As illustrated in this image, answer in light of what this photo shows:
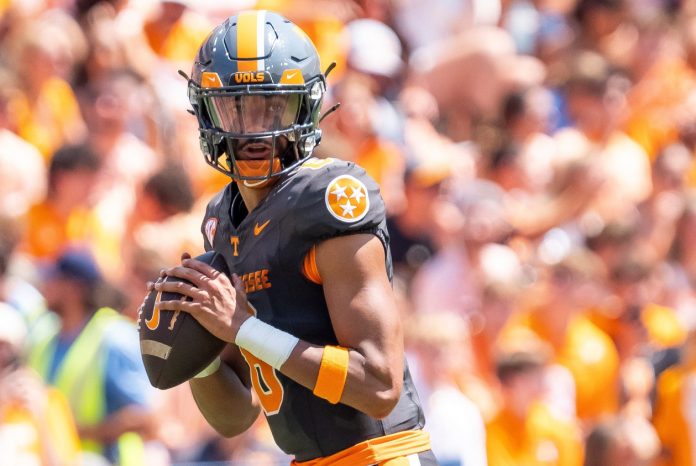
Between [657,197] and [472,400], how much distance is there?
2810mm

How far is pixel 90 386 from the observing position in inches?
249

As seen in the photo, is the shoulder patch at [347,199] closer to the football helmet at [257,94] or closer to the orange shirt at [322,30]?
the football helmet at [257,94]

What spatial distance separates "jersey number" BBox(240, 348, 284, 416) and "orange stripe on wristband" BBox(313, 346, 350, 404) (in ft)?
0.84

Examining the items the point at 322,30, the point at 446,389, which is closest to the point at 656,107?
the point at 322,30

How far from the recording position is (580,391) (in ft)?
24.3

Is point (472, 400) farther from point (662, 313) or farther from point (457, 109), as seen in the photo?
point (457, 109)

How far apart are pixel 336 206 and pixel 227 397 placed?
817 mm

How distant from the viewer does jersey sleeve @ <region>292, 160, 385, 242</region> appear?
372cm

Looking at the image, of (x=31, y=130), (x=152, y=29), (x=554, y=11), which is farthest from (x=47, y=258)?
(x=554, y=11)

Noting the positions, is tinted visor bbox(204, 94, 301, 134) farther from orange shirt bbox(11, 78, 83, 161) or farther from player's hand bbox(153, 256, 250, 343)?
orange shirt bbox(11, 78, 83, 161)

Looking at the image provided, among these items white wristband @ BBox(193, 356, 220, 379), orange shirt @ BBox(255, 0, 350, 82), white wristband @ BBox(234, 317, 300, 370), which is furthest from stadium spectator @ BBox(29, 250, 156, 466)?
orange shirt @ BBox(255, 0, 350, 82)

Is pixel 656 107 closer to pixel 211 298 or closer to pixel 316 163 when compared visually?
pixel 316 163

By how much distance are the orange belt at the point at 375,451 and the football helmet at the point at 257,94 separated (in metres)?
0.77

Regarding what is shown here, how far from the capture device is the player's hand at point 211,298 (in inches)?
147
